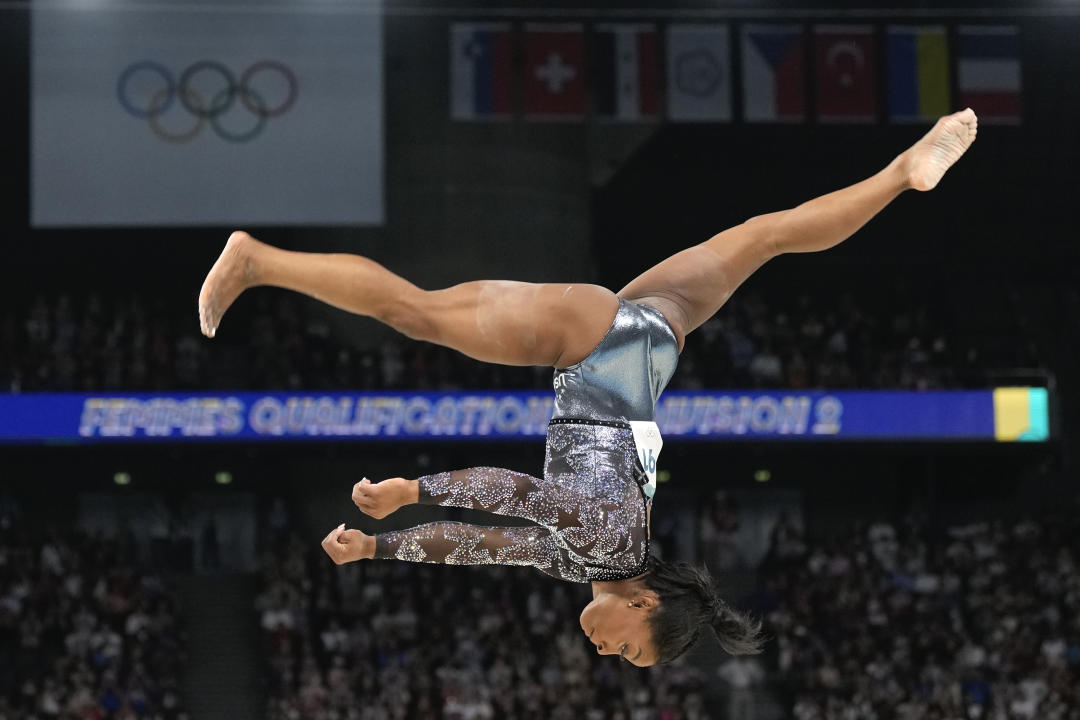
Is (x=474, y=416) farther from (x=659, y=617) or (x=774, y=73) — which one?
(x=659, y=617)

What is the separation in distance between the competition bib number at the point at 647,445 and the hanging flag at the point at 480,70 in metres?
Result: 15.9

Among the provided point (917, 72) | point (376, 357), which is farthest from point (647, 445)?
point (917, 72)

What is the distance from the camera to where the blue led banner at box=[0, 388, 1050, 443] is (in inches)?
734

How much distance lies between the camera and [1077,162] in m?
24.7

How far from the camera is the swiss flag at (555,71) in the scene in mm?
20875

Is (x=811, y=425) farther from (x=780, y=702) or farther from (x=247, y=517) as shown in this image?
(x=247, y=517)

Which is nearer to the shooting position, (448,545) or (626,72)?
(448,545)

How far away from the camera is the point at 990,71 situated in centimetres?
2100

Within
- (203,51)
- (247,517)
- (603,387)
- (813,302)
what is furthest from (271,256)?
(813,302)

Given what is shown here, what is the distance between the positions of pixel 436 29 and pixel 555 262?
13.0 feet

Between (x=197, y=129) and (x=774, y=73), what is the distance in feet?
27.2

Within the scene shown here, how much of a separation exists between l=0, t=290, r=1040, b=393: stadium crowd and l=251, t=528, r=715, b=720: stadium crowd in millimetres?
2440

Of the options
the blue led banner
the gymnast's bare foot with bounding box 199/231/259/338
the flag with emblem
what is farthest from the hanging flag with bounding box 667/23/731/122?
the gymnast's bare foot with bounding box 199/231/259/338

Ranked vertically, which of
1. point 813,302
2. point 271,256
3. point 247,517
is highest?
point 813,302
